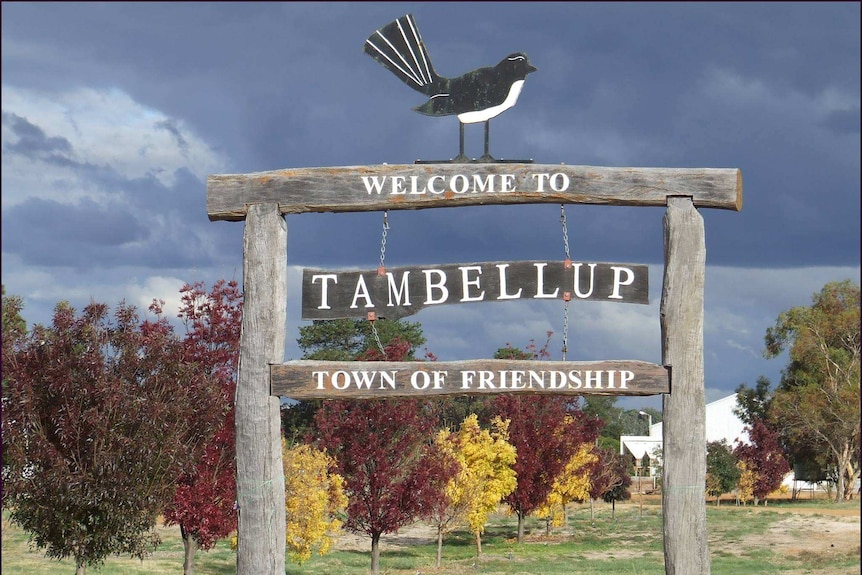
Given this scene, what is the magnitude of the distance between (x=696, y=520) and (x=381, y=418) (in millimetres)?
11835

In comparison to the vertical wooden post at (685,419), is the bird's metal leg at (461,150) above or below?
above

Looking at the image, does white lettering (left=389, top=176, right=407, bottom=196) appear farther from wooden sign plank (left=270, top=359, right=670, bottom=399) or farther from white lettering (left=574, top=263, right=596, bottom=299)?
white lettering (left=574, top=263, right=596, bottom=299)

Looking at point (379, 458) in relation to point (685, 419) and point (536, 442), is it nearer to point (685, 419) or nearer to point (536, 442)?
point (536, 442)

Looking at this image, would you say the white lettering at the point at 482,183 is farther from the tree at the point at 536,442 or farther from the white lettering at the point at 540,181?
the tree at the point at 536,442

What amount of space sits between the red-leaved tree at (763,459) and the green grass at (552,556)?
1009 cm

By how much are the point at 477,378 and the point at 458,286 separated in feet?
3.15

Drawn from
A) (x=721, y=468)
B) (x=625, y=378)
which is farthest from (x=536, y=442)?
(x=721, y=468)

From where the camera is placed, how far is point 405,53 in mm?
10312

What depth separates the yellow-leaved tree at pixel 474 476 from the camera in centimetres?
2652

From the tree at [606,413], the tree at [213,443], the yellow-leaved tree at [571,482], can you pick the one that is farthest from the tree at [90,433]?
the tree at [606,413]

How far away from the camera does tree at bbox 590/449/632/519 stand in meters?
40.2

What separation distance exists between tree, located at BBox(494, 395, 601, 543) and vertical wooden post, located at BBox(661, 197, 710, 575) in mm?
20379

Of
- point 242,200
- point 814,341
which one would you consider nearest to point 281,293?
point 242,200

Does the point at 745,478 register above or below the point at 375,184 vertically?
below
